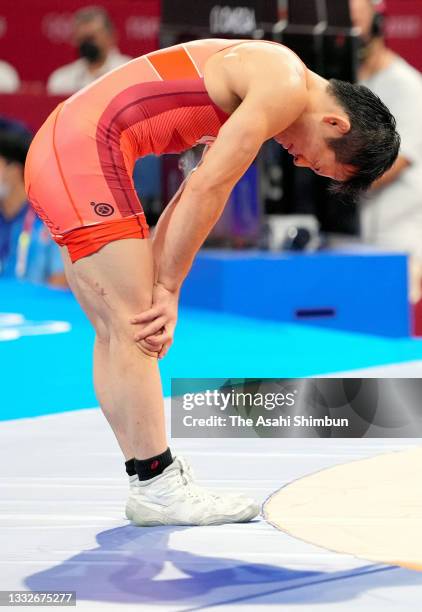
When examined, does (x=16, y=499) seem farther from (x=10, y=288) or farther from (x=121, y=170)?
(x=10, y=288)

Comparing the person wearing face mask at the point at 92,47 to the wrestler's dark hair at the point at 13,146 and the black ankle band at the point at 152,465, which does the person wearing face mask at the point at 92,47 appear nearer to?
the wrestler's dark hair at the point at 13,146

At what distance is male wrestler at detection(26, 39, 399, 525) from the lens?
2188 mm

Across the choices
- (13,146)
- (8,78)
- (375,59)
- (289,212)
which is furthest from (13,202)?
(375,59)

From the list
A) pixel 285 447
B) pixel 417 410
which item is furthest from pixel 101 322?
pixel 417 410

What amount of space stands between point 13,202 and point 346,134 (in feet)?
15.1

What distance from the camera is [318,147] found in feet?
7.38

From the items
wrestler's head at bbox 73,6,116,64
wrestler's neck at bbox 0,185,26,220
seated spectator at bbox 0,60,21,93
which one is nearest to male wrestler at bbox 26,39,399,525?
wrestler's neck at bbox 0,185,26,220

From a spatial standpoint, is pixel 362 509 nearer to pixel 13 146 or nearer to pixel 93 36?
pixel 13 146

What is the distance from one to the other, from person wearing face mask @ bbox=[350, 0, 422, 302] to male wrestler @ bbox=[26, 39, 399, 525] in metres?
3.79

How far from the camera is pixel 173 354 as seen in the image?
4234 mm

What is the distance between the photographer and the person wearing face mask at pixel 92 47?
706 cm

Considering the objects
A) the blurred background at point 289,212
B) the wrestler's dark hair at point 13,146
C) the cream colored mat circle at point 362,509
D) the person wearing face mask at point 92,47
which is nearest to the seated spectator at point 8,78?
the person wearing face mask at point 92,47

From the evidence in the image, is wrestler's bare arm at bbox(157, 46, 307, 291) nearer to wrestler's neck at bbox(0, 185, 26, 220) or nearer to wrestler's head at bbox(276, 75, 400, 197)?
wrestler's head at bbox(276, 75, 400, 197)

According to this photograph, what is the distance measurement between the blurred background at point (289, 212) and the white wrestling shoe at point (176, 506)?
8.01ft
